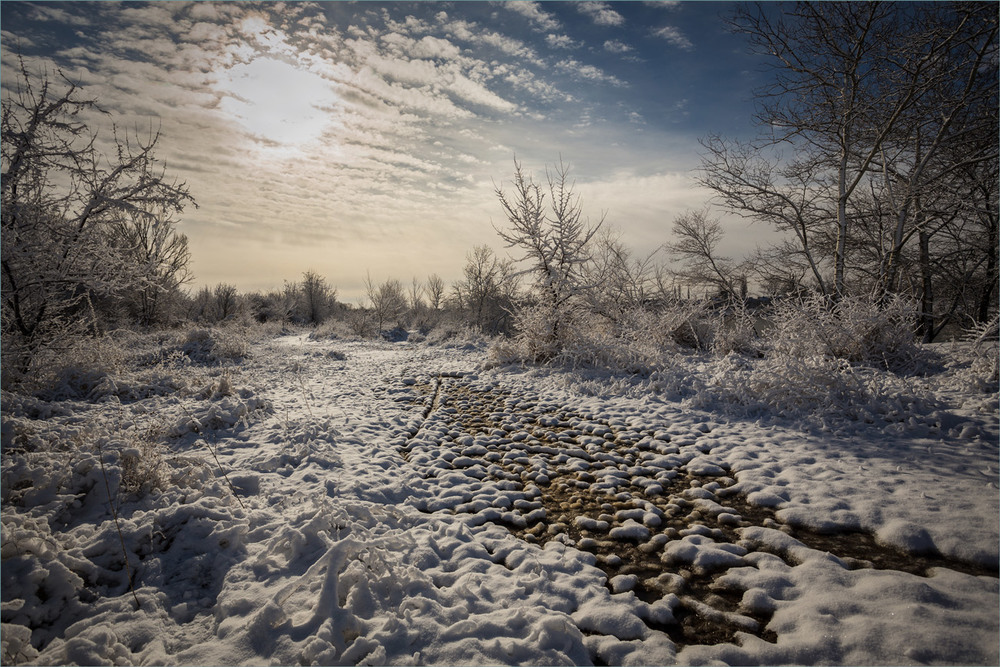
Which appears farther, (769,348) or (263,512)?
(769,348)

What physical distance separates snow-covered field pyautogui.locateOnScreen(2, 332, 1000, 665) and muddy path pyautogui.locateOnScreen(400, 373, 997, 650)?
0.07 ft

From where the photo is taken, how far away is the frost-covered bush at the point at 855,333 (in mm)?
6469

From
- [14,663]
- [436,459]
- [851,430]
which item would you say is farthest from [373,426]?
[851,430]

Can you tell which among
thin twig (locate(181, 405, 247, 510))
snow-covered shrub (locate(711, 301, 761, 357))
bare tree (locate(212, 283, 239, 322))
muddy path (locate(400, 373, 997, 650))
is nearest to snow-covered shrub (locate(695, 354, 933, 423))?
muddy path (locate(400, 373, 997, 650))

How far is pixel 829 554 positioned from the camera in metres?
2.58

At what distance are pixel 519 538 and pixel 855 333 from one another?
6.94 m

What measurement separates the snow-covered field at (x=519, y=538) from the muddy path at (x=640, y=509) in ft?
0.07

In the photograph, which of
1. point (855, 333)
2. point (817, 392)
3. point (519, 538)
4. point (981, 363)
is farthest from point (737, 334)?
point (519, 538)

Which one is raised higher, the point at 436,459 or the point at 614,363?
the point at 614,363

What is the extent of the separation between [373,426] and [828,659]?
220 inches

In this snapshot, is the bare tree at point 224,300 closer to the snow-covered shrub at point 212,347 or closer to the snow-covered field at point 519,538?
the snow-covered shrub at point 212,347

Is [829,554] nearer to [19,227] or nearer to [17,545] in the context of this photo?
[17,545]

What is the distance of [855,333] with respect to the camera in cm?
656

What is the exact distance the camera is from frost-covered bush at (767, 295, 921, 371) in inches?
255
